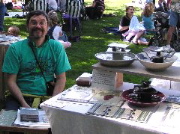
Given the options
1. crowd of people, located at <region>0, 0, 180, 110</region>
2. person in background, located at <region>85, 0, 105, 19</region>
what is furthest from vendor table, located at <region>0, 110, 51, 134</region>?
person in background, located at <region>85, 0, 105, 19</region>

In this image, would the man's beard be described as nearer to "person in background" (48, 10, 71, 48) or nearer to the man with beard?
the man with beard

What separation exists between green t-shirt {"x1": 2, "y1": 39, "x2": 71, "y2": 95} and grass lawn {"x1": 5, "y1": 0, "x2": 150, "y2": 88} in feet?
6.34

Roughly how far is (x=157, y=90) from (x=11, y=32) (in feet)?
10.8

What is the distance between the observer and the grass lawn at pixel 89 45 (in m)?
6.15

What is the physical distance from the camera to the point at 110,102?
2.74m

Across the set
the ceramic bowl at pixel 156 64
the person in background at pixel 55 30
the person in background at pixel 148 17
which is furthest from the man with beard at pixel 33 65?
the person in background at pixel 148 17

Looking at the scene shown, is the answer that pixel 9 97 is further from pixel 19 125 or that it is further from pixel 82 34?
pixel 82 34

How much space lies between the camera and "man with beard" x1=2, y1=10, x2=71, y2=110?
11.0ft

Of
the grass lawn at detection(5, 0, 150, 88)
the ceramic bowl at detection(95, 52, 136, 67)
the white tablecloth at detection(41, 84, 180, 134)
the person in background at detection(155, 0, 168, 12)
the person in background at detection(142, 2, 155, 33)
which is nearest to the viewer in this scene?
the white tablecloth at detection(41, 84, 180, 134)

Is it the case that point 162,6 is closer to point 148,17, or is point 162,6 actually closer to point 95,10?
point 95,10

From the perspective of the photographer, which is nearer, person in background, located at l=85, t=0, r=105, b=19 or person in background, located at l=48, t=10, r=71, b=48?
person in background, located at l=48, t=10, r=71, b=48

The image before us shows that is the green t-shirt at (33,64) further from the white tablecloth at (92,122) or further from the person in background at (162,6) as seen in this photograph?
the person in background at (162,6)

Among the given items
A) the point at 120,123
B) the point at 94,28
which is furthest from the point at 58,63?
the point at 94,28

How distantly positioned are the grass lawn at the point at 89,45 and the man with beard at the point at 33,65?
6.35 ft
